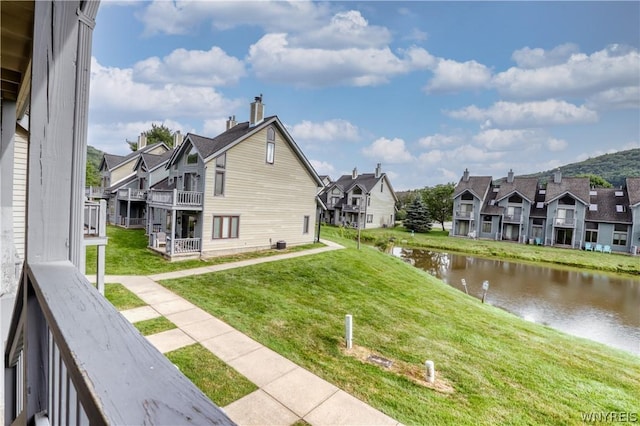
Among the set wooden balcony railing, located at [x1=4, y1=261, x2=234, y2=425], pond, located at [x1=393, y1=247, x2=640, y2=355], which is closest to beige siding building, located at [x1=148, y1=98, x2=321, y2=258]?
pond, located at [x1=393, y1=247, x2=640, y2=355]

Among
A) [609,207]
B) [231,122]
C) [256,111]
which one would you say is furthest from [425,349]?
[609,207]

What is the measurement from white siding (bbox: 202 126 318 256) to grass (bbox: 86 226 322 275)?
954 mm

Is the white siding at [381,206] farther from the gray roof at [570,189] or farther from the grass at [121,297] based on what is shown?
the grass at [121,297]

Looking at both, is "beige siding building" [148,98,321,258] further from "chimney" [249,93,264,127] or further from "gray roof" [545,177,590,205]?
"gray roof" [545,177,590,205]

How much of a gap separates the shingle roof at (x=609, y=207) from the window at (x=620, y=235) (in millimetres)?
708

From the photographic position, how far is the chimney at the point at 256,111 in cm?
1666

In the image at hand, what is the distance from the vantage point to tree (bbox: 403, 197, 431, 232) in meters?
38.3

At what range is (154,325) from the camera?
711 cm

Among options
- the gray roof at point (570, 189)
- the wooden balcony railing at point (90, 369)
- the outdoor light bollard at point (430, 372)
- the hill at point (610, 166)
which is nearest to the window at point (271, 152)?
the outdoor light bollard at point (430, 372)

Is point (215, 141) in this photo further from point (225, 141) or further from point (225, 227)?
point (225, 227)

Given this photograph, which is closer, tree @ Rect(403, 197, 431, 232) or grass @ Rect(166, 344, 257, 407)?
grass @ Rect(166, 344, 257, 407)

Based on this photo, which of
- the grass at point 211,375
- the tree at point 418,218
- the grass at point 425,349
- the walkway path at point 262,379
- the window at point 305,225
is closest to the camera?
the walkway path at point 262,379

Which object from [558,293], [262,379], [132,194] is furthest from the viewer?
[132,194]

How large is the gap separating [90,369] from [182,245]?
1513 cm
